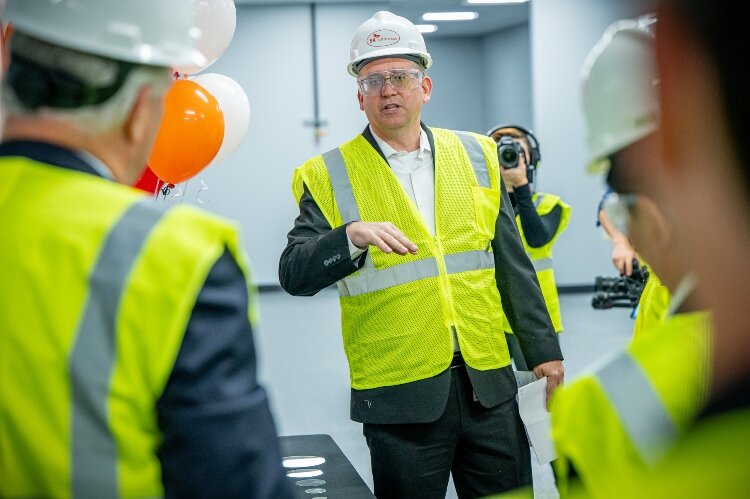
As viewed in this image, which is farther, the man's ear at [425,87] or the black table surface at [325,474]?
the man's ear at [425,87]

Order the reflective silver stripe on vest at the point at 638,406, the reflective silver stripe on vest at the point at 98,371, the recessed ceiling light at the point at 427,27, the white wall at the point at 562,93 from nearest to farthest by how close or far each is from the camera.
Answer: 1. the reflective silver stripe on vest at the point at 638,406
2. the reflective silver stripe on vest at the point at 98,371
3. the white wall at the point at 562,93
4. the recessed ceiling light at the point at 427,27

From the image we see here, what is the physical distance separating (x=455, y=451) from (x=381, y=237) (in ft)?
2.31

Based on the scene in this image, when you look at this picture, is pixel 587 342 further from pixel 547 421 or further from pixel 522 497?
pixel 522 497

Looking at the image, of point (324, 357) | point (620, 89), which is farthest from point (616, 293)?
point (620, 89)

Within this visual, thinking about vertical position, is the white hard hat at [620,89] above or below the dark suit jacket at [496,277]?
above

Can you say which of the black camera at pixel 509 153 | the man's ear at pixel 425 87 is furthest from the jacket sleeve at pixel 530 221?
the man's ear at pixel 425 87

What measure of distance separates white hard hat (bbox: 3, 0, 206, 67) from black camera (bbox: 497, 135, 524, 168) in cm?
280

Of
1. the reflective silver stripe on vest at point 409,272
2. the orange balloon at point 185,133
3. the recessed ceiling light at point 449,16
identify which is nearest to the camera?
the reflective silver stripe on vest at point 409,272

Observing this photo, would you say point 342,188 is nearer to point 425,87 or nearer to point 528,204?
point 425,87

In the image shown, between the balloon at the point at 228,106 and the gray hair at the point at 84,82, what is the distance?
197cm

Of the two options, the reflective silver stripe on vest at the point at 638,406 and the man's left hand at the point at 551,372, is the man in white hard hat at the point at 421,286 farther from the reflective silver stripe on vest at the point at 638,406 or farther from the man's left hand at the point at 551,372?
the reflective silver stripe on vest at the point at 638,406

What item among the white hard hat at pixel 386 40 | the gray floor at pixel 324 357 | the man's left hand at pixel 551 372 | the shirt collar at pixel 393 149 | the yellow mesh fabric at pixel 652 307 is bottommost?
the gray floor at pixel 324 357

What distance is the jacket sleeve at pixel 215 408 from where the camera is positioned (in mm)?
903

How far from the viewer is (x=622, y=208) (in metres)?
0.77
